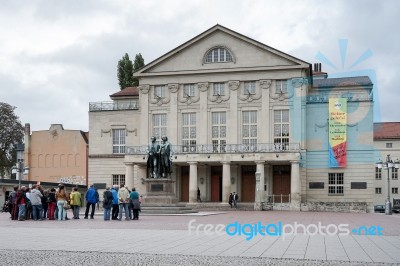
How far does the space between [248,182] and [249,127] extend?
5.33m

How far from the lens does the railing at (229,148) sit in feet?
188

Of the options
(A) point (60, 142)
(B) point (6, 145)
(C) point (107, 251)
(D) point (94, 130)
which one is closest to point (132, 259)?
(C) point (107, 251)

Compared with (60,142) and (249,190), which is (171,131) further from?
(60,142)

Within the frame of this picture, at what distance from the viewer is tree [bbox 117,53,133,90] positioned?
82062mm

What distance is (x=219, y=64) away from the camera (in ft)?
202

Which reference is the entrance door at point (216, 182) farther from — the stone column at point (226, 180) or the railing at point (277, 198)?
the railing at point (277, 198)

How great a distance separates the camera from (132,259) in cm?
1290

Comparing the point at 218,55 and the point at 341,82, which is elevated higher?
the point at 218,55

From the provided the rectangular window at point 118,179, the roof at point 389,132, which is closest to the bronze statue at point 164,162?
the rectangular window at point 118,179

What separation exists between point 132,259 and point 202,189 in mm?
48716

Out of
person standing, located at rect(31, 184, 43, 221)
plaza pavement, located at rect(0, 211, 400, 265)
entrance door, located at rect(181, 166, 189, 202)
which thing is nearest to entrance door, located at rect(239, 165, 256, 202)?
entrance door, located at rect(181, 166, 189, 202)

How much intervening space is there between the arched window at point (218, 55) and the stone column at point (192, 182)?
1080cm

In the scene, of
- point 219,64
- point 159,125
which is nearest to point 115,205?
point 219,64

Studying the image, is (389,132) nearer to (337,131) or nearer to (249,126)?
(337,131)
